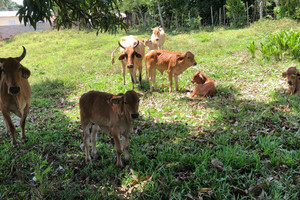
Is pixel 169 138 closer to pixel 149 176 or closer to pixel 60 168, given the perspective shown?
pixel 149 176

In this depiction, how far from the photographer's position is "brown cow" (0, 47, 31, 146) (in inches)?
179

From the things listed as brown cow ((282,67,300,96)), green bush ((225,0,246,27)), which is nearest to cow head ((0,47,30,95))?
brown cow ((282,67,300,96))

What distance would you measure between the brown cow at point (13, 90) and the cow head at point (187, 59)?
155 inches

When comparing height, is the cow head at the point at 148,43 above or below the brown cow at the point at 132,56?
above

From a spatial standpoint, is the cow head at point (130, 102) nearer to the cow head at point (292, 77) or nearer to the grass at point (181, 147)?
the grass at point (181, 147)

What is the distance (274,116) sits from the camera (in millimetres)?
5035

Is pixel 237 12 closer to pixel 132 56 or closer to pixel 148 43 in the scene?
pixel 148 43

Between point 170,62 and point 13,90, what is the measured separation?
167 inches

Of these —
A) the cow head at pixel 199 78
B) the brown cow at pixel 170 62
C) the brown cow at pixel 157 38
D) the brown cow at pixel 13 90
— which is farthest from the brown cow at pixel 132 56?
the brown cow at pixel 157 38

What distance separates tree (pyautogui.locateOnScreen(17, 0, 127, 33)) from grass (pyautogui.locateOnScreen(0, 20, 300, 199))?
2001 mm

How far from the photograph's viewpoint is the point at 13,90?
4508 mm

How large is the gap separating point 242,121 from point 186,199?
2615 mm

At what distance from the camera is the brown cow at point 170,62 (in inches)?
282

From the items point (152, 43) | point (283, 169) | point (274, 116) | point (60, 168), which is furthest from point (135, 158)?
point (152, 43)
